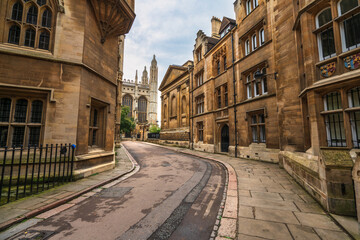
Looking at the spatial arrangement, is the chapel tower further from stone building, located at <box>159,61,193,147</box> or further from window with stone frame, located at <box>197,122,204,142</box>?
window with stone frame, located at <box>197,122,204,142</box>

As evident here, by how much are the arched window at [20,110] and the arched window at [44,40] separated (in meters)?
2.15

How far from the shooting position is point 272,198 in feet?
12.9

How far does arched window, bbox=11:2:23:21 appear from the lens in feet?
18.0

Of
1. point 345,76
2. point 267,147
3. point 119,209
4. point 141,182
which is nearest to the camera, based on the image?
point 119,209

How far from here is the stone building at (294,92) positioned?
4141 millimetres

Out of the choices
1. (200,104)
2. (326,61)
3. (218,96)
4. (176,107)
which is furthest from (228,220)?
(176,107)

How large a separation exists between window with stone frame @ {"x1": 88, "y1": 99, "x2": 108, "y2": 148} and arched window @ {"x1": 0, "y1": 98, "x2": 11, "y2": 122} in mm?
2627

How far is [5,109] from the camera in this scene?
530 centimetres

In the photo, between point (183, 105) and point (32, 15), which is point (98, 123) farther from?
point (183, 105)

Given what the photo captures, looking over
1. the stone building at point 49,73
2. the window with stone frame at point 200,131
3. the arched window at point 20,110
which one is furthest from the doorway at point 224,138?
the arched window at point 20,110

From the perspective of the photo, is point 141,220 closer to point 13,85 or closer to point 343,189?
point 343,189

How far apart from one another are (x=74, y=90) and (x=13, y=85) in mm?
1664

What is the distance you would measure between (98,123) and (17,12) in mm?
4912

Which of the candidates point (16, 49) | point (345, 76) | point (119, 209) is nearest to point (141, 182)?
point (119, 209)
